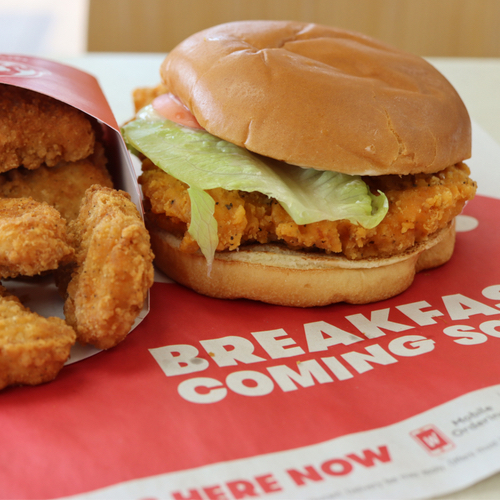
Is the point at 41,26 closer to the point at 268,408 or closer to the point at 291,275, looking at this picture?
the point at 291,275

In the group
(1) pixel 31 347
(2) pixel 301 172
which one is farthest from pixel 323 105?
(1) pixel 31 347

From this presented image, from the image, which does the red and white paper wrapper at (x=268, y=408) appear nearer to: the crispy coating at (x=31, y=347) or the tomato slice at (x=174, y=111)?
the crispy coating at (x=31, y=347)

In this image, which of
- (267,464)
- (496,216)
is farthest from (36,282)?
(496,216)

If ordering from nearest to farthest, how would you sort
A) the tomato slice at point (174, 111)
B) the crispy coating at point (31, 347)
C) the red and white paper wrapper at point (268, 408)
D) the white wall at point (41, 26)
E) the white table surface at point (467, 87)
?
the red and white paper wrapper at point (268, 408) → the crispy coating at point (31, 347) → the tomato slice at point (174, 111) → the white table surface at point (467, 87) → the white wall at point (41, 26)

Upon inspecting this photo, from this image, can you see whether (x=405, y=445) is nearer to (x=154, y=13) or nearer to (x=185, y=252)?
(x=185, y=252)

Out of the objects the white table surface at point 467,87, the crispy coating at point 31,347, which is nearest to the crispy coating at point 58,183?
the crispy coating at point 31,347

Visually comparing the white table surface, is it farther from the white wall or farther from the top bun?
the white wall
